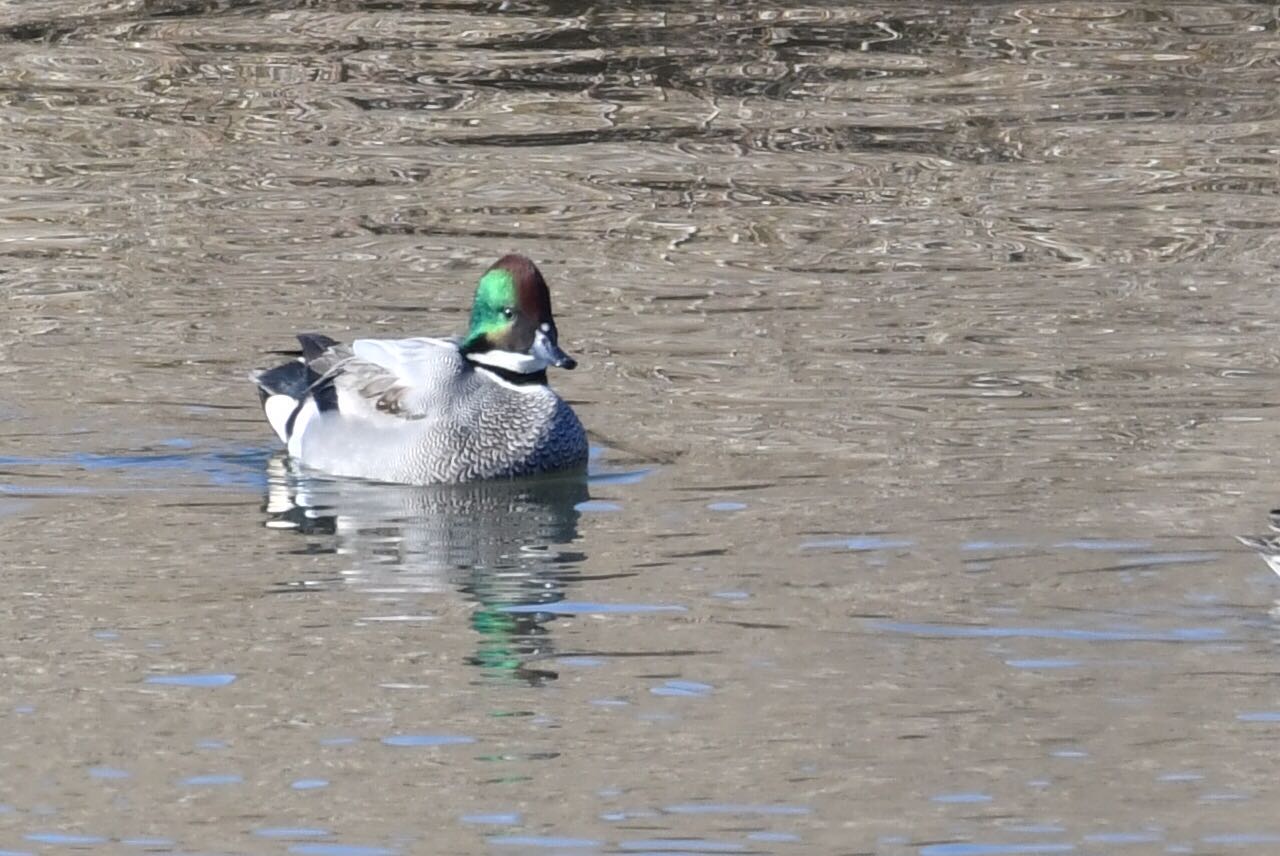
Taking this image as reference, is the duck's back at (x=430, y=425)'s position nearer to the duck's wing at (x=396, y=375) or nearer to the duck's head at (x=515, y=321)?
the duck's wing at (x=396, y=375)

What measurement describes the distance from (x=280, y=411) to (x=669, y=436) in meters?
1.60

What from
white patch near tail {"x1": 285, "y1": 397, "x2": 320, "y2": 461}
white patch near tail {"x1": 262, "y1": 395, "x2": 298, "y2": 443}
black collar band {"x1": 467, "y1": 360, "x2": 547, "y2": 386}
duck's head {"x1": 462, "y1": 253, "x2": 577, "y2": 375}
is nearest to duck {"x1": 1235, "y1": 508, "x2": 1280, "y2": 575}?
duck's head {"x1": 462, "y1": 253, "x2": 577, "y2": 375}

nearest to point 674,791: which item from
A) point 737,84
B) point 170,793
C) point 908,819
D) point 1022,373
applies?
point 908,819

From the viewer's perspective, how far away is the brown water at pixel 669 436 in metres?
7.32

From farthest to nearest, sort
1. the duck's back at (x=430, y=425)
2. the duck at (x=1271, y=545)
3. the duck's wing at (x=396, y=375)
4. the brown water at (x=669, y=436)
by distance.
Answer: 1. the duck's wing at (x=396, y=375)
2. the duck's back at (x=430, y=425)
3. the duck at (x=1271, y=545)
4. the brown water at (x=669, y=436)

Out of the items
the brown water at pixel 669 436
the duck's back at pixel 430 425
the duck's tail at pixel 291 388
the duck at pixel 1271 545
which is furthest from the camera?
the duck's tail at pixel 291 388

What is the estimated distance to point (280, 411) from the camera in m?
11.6

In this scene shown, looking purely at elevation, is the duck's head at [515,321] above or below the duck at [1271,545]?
above

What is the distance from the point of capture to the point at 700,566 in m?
9.41

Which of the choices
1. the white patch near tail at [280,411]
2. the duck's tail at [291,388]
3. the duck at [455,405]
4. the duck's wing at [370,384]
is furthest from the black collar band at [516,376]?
the white patch near tail at [280,411]

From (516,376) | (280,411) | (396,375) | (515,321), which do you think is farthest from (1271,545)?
(280,411)

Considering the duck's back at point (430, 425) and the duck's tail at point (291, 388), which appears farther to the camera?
the duck's tail at point (291, 388)

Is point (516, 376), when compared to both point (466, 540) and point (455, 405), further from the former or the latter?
point (466, 540)

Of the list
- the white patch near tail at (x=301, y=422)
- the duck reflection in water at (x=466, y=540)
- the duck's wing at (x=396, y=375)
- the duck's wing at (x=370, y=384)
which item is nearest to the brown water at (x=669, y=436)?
the duck reflection in water at (x=466, y=540)
